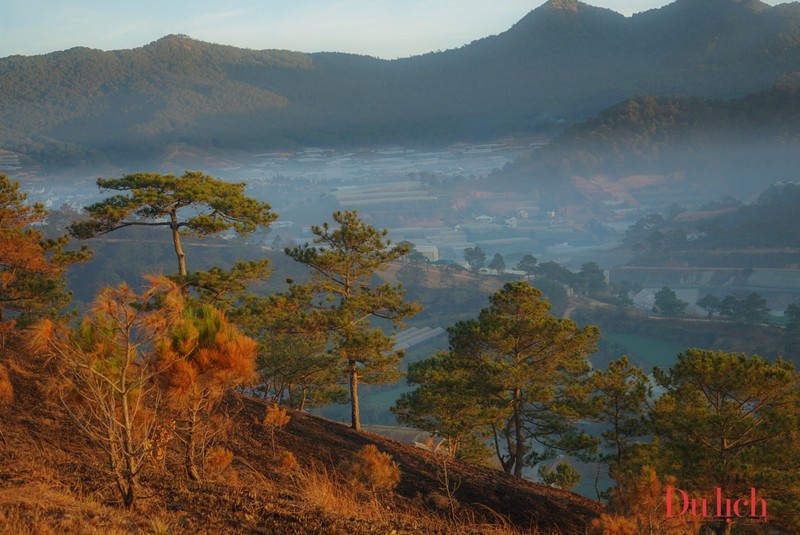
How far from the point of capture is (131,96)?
119 m

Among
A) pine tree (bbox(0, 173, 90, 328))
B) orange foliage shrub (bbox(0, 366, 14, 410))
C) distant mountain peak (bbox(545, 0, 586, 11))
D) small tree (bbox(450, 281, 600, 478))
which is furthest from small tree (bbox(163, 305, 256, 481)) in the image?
distant mountain peak (bbox(545, 0, 586, 11))

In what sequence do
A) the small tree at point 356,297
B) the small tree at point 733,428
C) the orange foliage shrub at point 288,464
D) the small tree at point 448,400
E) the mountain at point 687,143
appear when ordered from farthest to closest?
the mountain at point 687,143 → the small tree at point 448,400 → the small tree at point 356,297 → the small tree at point 733,428 → the orange foliage shrub at point 288,464

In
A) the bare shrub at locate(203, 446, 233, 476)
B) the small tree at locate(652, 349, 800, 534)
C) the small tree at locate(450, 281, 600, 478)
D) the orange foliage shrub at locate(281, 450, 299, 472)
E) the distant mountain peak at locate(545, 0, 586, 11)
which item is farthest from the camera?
the distant mountain peak at locate(545, 0, 586, 11)

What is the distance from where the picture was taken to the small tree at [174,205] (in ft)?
47.3

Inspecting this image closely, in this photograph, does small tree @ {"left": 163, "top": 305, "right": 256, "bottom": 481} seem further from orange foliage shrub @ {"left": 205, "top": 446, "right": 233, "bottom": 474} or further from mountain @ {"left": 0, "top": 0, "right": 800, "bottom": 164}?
mountain @ {"left": 0, "top": 0, "right": 800, "bottom": 164}

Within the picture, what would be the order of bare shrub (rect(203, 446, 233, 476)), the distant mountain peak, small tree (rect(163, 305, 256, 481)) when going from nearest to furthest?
small tree (rect(163, 305, 256, 481)) < bare shrub (rect(203, 446, 233, 476)) < the distant mountain peak

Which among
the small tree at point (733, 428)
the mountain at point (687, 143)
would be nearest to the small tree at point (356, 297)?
the small tree at point (733, 428)

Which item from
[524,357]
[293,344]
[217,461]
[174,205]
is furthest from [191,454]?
[293,344]

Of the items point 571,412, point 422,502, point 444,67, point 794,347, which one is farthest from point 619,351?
point 444,67

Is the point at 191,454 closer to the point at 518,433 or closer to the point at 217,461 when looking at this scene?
the point at 217,461

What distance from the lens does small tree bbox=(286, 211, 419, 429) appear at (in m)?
13.7

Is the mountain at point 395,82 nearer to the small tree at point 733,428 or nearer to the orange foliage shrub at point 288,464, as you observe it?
the small tree at point 733,428

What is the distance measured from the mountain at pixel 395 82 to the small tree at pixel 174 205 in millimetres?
95975

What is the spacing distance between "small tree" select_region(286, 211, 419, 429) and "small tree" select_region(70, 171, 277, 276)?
5.07 ft
